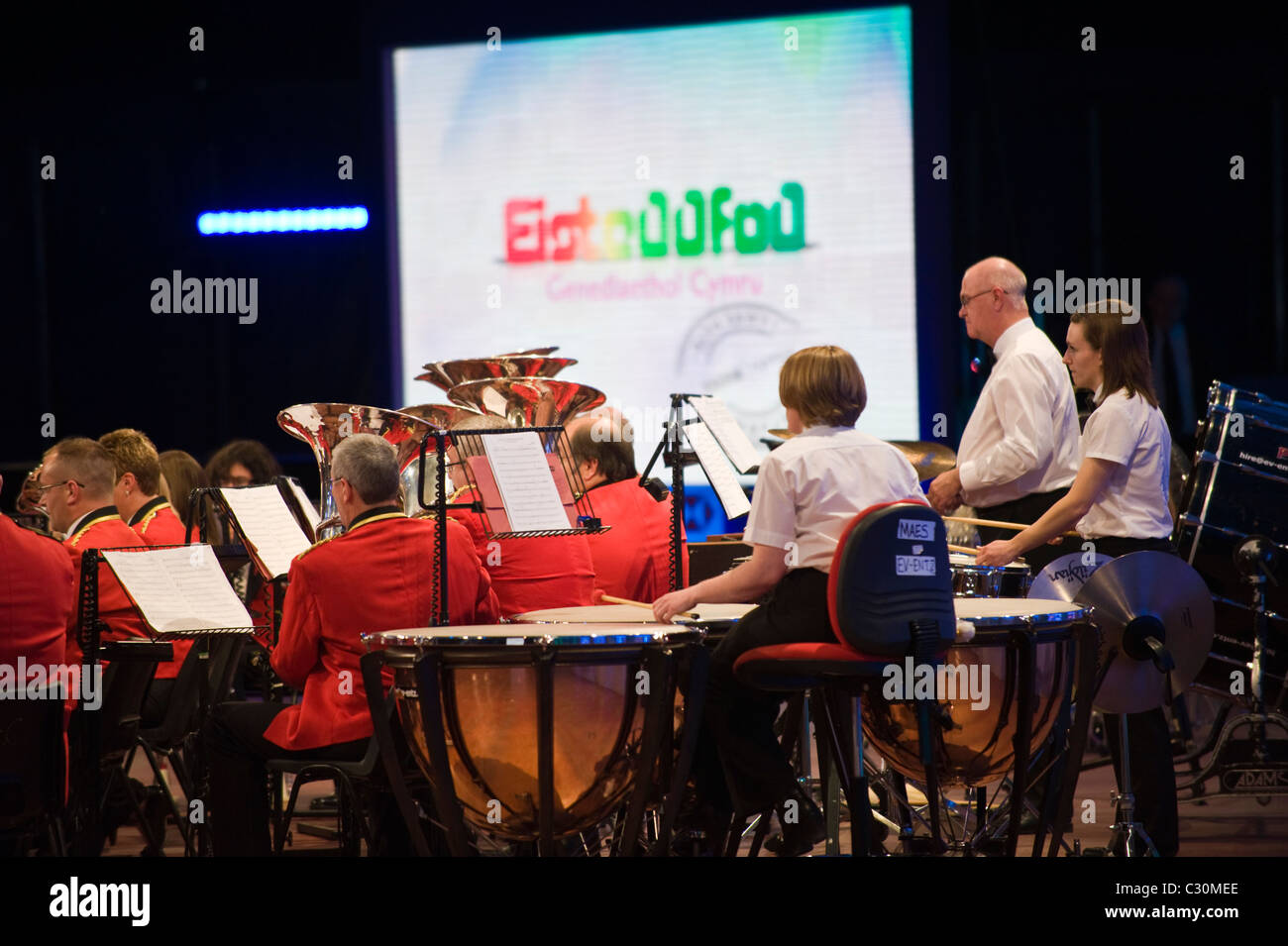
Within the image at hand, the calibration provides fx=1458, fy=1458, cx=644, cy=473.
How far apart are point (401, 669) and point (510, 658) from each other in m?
0.28

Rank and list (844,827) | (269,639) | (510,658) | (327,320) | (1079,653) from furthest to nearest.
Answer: (327,320) < (844,827) < (269,639) < (1079,653) < (510,658)

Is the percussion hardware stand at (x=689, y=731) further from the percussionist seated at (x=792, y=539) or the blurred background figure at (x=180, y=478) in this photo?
the blurred background figure at (x=180, y=478)

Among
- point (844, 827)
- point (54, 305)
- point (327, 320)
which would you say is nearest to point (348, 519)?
point (844, 827)

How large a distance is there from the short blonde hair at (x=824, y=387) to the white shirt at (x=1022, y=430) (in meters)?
1.10

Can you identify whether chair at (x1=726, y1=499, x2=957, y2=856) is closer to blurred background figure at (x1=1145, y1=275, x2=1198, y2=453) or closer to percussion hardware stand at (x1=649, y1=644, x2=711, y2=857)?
percussion hardware stand at (x1=649, y1=644, x2=711, y2=857)

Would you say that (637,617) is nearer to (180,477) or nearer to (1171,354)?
A: (180,477)

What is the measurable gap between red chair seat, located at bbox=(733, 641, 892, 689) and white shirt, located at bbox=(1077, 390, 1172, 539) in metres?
1.34

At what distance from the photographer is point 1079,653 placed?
344 centimetres

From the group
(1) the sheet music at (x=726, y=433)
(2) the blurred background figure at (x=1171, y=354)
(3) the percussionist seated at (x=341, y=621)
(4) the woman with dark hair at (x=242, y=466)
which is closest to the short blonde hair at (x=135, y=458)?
(4) the woman with dark hair at (x=242, y=466)

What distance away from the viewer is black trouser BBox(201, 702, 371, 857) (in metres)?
3.68

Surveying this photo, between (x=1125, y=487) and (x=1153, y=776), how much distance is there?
803 millimetres

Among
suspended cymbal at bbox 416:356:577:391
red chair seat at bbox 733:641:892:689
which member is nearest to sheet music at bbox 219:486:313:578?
suspended cymbal at bbox 416:356:577:391
